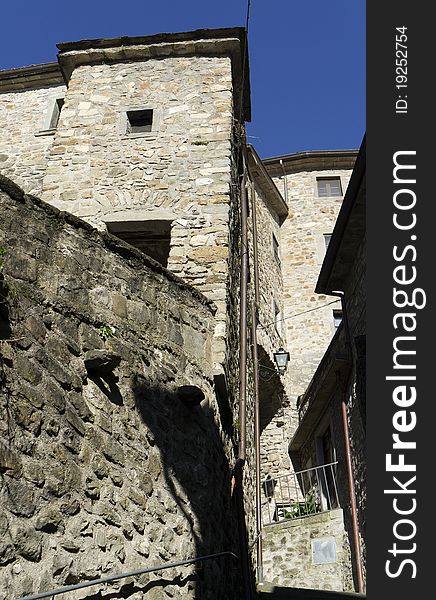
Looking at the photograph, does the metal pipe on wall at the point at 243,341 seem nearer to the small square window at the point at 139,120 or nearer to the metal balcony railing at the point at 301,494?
the small square window at the point at 139,120

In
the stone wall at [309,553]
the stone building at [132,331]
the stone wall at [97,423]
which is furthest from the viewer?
the stone wall at [309,553]

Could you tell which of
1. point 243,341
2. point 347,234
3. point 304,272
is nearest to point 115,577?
point 243,341

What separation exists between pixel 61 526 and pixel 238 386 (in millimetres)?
3698

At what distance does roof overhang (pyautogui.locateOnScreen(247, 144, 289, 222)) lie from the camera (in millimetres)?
14977

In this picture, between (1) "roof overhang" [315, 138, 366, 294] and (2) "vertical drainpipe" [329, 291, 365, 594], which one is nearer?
(1) "roof overhang" [315, 138, 366, 294]

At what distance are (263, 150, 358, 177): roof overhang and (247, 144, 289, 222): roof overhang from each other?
1.39 m

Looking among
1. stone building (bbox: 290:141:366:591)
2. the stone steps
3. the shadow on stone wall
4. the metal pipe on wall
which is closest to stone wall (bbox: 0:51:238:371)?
the metal pipe on wall

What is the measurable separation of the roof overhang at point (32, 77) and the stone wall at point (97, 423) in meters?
8.10

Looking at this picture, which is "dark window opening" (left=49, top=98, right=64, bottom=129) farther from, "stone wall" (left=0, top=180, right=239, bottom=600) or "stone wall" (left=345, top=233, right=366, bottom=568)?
"stone wall" (left=0, top=180, right=239, bottom=600)

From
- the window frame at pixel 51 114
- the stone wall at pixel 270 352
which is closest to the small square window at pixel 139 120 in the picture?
the window frame at pixel 51 114

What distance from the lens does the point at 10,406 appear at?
2.99m

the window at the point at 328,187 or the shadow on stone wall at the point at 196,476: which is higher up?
the window at the point at 328,187

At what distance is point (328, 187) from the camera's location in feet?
56.6

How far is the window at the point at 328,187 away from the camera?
17094 mm
